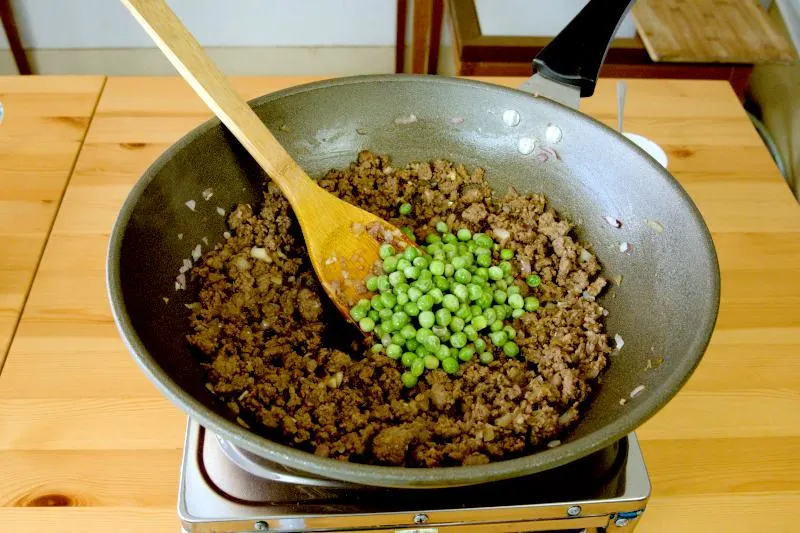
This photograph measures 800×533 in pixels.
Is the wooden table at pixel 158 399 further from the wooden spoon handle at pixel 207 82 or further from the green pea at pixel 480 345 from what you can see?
the wooden spoon handle at pixel 207 82

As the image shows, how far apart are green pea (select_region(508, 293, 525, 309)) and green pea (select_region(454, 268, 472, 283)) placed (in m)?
0.09

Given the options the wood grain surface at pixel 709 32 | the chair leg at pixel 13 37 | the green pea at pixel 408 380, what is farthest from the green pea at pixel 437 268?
the chair leg at pixel 13 37

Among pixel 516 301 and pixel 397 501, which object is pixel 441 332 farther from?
pixel 397 501

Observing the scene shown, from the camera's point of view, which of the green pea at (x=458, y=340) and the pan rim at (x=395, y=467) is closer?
the pan rim at (x=395, y=467)

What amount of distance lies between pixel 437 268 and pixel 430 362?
19cm

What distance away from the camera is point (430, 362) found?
1.20 metres

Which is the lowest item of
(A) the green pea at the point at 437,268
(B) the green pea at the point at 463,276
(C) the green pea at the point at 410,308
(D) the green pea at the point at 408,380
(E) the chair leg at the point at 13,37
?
(E) the chair leg at the point at 13,37

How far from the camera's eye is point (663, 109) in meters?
1.91

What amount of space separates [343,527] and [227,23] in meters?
2.96

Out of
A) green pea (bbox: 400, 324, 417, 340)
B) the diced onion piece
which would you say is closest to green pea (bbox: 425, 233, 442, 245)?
green pea (bbox: 400, 324, 417, 340)

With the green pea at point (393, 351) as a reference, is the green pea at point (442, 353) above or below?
below

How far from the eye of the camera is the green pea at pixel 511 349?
1.22m

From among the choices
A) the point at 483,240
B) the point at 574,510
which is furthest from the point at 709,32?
the point at 574,510

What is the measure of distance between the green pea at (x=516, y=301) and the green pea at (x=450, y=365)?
7.1 inches
